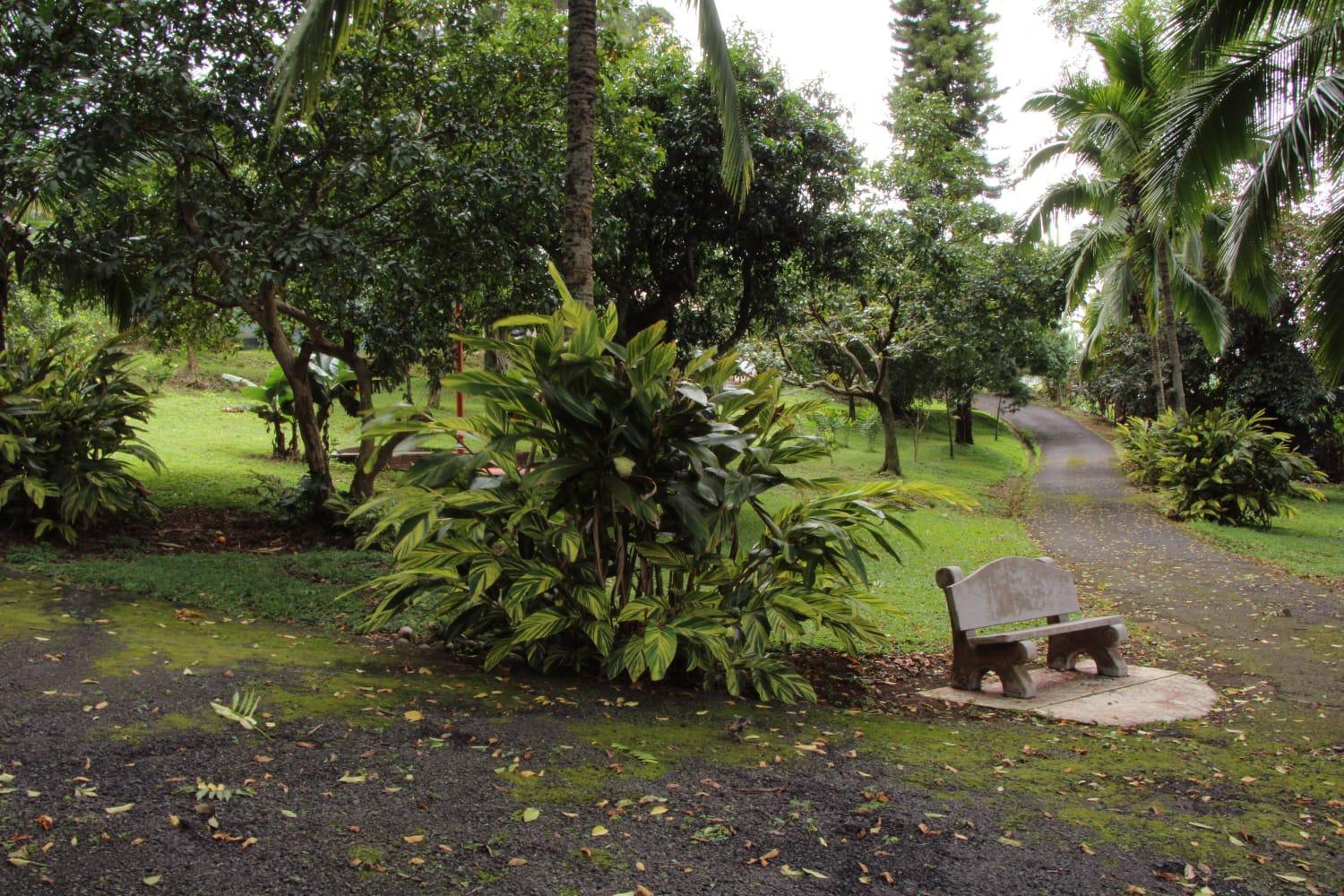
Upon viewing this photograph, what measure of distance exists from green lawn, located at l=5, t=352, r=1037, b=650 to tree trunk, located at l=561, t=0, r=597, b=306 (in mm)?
1586

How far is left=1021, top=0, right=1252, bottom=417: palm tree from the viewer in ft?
55.1

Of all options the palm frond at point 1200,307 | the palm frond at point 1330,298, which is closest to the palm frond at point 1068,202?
the palm frond at point 1200,307

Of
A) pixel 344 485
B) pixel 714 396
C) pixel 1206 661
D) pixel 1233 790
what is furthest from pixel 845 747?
pixel 344 485

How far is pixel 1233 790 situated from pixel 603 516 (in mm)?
3048

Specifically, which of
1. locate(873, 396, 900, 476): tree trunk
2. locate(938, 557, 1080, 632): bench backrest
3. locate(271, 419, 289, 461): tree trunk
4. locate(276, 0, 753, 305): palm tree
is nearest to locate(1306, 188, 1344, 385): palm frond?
locate(938, 557, 1080, 632): bench backrest

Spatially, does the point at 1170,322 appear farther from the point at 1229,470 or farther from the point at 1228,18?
the point at 1228,18

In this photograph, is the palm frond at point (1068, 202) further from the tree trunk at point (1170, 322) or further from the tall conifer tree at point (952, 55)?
the tall conifer tree at point (952, 55)

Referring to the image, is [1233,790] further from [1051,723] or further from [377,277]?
[377,277]

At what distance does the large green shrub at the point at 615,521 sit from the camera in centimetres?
471

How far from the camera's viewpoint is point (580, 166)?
6555 millimetres

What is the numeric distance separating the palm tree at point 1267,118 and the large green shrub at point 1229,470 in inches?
273

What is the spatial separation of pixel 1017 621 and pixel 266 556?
232 inches

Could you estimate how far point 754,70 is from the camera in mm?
12703

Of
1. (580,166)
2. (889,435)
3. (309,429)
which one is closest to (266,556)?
(309,429)
